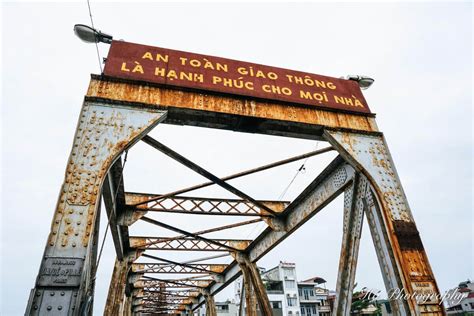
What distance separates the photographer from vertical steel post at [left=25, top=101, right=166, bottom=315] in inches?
128

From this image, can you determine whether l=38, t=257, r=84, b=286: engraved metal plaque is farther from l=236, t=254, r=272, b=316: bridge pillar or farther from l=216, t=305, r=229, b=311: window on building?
l=216, t=305, r=229, b=311: window on building

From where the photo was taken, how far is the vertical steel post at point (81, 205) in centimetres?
325

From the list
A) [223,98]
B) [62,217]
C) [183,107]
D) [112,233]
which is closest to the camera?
[62,217]

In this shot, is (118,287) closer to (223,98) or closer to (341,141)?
(223,98)

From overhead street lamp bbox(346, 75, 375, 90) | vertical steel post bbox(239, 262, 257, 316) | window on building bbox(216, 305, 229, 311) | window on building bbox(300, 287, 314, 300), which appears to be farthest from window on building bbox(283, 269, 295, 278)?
overhead street lamp bbox(346, 75, 375, 90)

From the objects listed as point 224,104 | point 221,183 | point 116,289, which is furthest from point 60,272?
point 116,289

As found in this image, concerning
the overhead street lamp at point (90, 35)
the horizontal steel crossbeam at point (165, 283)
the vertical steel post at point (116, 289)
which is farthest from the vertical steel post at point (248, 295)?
the overhead street lamp at point (90, 35)

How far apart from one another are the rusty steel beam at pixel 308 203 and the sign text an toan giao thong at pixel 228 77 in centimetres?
160

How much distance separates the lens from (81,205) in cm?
375

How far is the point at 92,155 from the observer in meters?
4.17

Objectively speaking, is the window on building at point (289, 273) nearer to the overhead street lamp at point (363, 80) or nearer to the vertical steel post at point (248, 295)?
the vertical steel post at point (248, 295)

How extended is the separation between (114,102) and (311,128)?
381 centimetres

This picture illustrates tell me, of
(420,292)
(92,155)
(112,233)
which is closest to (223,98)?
(92,155)

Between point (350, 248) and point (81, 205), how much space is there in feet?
17.6
